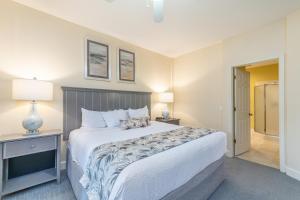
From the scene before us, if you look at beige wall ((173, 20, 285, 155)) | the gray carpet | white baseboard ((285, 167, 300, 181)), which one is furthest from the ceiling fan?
white baseboard ((285, 167, 300, 181))

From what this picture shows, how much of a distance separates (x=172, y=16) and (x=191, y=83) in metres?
2.19

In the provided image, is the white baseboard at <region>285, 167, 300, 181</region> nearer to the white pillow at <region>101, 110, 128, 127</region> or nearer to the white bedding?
the white bedding

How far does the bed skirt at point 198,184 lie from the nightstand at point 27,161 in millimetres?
514

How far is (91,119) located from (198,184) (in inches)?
79.7

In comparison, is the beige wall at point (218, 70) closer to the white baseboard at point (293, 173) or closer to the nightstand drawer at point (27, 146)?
the white baseboard at point (293, 173)

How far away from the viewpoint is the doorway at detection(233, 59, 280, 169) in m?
3.51

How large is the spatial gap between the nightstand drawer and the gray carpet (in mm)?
570

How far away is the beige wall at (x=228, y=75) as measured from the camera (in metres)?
2.52

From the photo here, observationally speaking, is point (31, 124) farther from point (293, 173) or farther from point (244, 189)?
point (293, 173)

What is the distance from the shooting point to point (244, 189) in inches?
84.9

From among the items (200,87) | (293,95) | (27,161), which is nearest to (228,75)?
(200,87)

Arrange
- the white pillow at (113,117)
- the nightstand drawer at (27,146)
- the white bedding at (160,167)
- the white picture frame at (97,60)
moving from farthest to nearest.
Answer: the white picture frame at (97,60), the white pillow at (113,117), the nightstand drawer at (27,146), the white bedding at (160,167)

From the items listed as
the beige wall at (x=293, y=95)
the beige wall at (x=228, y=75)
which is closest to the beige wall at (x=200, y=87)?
the beige wall at (x=228, y=75)

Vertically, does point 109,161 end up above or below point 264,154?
above
